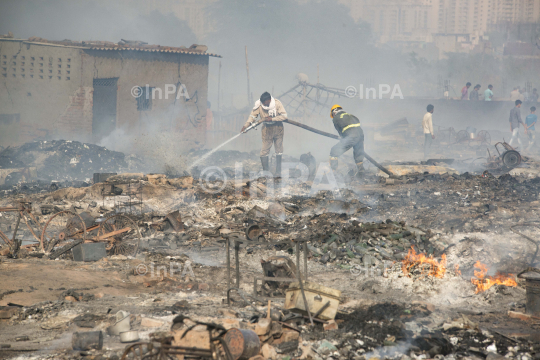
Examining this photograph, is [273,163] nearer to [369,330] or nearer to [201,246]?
[201,246]

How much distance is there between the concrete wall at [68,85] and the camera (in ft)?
60.2

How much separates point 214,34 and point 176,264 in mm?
42740

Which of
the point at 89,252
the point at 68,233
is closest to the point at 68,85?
the point at 68,233

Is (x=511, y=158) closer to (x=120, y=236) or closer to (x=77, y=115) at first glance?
(x=120, y=236)

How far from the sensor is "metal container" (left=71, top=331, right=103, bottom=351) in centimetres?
342

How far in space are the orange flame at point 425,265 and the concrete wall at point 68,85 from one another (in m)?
16.4

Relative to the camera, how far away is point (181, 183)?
9969mm

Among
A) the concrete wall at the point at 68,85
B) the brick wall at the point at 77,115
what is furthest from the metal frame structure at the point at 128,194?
the brick wall at the point at 77,115

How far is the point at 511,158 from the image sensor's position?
1159 cm

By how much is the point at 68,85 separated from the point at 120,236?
14691 millimetres

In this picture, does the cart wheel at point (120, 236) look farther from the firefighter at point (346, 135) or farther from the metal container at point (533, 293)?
the firefighter at point (346, 135)

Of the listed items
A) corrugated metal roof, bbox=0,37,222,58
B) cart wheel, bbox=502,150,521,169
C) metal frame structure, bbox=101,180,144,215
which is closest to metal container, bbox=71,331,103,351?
metal frame structure, bbox=101,180,144,215

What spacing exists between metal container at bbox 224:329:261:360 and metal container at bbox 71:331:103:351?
1.15 metres

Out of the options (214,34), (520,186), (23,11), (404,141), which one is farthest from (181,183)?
(214,34)
